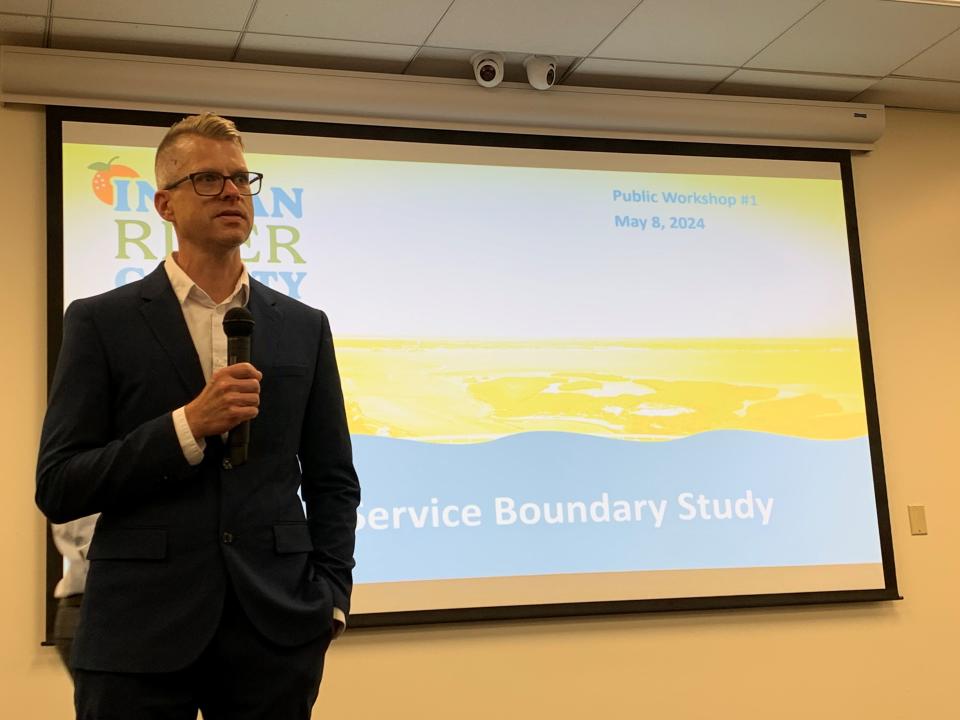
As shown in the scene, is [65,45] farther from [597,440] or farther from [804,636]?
[804,636]

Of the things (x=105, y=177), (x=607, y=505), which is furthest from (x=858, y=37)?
(x=105, y=177)

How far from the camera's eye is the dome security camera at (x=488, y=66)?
3.99 m

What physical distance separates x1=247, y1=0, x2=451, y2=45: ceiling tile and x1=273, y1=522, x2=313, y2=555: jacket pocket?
228 cm

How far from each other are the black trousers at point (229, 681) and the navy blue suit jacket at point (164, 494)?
0.02 m

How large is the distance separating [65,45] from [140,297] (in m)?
2.38

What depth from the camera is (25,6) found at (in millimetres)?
3432

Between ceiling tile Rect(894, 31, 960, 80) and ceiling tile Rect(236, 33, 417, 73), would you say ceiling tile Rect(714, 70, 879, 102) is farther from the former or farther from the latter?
ceiling tile Rect(236, 33, 417, 73)

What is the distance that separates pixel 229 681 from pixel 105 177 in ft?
8.40

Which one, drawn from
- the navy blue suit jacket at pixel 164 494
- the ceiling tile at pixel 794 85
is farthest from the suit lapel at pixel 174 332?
the ceiling tile at pixel 794 85

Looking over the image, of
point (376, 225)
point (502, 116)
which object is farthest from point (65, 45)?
point (502, 116)

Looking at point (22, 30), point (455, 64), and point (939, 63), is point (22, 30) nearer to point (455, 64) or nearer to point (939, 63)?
point (455, 64)

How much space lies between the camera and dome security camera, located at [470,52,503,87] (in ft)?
13.1

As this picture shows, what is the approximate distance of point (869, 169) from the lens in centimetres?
464

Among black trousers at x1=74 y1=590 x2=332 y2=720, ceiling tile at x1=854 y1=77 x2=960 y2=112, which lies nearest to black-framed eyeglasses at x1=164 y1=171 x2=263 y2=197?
black trousers at x1=74 y1=590 x2=332 y2=720
